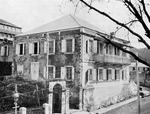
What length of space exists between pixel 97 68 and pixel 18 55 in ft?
36.2

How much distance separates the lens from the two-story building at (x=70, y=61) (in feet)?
68.1

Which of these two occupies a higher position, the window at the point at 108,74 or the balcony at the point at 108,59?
the balcony at the point at 108,59

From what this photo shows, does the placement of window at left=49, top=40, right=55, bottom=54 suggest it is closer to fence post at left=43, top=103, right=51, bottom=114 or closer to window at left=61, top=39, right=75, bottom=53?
window at left=61, top=39, right=75, bottom=53

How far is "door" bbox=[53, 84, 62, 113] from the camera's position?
1732cm

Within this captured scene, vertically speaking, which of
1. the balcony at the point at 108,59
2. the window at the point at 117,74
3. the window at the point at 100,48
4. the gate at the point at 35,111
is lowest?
the gate at the point at 35,111

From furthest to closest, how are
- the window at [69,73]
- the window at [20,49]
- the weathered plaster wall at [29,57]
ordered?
the window at [20,49], the weathered plaster wall at [29,57], the window at [69,73]

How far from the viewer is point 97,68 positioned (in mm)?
23297

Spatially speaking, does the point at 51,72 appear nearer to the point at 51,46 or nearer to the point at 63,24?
the point at 51,46

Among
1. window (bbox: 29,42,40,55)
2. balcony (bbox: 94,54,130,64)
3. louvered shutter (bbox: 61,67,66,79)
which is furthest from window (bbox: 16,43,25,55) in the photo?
balcony (bbox: 94,54,130,64)

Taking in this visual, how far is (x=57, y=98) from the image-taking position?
690 inches

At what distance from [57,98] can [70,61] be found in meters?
5.32

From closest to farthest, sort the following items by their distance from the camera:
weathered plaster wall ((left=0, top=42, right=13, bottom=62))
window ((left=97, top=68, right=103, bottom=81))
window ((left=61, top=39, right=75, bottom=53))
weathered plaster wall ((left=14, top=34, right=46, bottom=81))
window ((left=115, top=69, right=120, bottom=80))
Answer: window ((left=61, top=39, right=75, bottom=53))
window ((left=97, top=68, right=103, bottom=81))
weathered plaster wall ((left=14, top=34, right=46, bottom=81))
window ((left=115, top=69, right=120, bottom=80))
weathered plaster wall ((left=0, top=42, right=13, bottom=62))

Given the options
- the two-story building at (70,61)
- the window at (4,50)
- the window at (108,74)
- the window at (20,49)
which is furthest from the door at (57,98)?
the window at (4,50)

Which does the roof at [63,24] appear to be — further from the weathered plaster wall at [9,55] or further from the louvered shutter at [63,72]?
the weathered plaster wall at [9,55]
